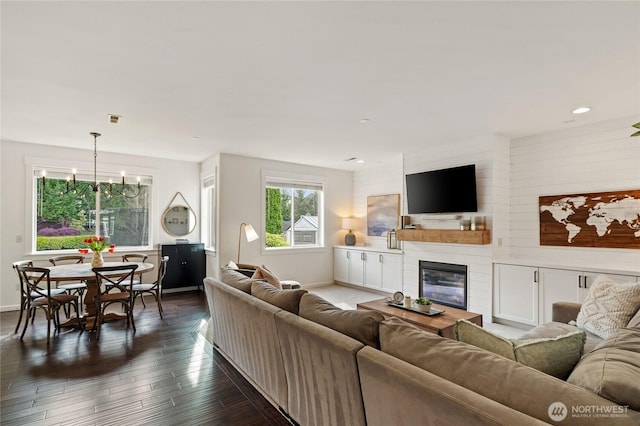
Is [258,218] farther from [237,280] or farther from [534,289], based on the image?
[534,289]

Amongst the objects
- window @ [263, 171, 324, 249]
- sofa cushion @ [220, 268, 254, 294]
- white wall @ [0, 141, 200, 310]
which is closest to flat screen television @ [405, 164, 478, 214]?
window @ [263, 171, 324, 249]

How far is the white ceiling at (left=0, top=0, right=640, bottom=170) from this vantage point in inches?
78.5

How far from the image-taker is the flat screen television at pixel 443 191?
4684mm

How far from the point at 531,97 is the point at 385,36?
1948mm

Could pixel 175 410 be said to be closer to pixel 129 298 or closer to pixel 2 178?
pixel 129 298

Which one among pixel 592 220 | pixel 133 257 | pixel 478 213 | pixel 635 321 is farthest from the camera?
pixel 133 257

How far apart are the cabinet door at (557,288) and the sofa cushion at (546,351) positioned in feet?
9.64

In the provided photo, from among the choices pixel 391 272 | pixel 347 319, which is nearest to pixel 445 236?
pixel 391 272

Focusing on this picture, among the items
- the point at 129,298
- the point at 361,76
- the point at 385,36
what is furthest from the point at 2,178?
the point at 385,36

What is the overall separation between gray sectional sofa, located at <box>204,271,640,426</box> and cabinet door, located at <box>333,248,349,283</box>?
4346 millimetres

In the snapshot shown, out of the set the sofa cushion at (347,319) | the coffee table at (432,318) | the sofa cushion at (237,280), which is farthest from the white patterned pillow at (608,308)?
the sofa cushion at (237,280)

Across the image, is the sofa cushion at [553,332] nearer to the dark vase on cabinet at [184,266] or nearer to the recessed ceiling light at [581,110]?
the recessed ceiling light at [581,110]

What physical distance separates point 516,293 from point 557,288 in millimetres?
479

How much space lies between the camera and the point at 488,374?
1.16 metres
